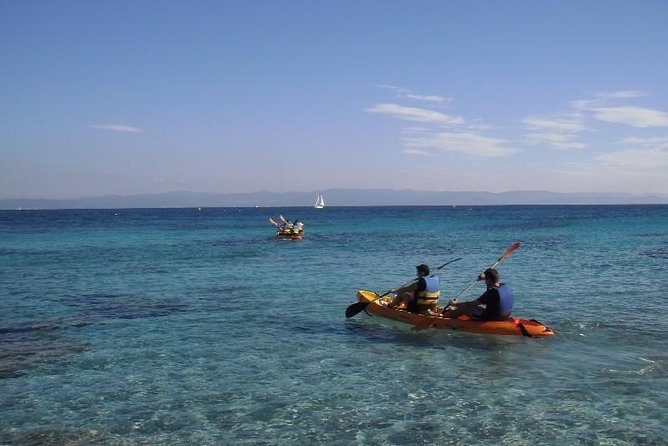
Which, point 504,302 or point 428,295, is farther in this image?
point 428,295

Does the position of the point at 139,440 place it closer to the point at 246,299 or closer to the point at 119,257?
the point at 246,299

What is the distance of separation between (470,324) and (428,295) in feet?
5.34

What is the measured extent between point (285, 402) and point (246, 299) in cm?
1183

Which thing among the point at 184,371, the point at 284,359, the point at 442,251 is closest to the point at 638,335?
the point at 284,359

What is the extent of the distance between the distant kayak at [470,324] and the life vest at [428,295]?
1.34 feet

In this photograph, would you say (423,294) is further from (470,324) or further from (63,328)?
(63,328)

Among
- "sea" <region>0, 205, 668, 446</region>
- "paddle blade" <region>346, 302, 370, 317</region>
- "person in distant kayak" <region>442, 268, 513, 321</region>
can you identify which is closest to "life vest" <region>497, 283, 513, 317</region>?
"person in distant kayak" <region>442, 268, 513, 321</region>

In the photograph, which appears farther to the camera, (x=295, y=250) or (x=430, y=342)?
(x=295, y=250)

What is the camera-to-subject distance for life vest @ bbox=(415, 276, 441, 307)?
16359 millimetres

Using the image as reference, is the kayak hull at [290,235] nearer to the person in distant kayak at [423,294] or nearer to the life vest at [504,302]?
the person in distant kayak at [423,294]

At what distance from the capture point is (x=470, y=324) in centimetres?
1517

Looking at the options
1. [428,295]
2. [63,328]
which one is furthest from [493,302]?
[63,328]

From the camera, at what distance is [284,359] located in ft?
43.7

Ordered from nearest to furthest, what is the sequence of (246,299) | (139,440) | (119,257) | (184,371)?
(139,440) → (184,371) → (246,299) → (119,257)
